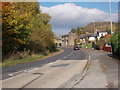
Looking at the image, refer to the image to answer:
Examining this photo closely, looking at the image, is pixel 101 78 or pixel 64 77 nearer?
pixel 101 78

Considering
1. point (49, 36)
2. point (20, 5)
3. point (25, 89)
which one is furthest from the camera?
point (49, 36)

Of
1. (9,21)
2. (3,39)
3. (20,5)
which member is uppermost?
(20,5)

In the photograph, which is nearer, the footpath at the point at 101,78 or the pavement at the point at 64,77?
the footpath at the point at 101,78

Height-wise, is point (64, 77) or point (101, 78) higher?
point (101, 78)

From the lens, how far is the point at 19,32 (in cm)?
3052

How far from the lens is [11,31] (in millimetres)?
29719

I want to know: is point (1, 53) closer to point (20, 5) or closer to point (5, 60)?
point (5, 60)

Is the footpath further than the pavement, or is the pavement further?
the pavement

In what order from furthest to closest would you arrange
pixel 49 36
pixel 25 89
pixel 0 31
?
1. pixel 49 36
2. pixel 0 31
3. pixel 25 89

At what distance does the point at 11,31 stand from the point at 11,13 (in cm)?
240

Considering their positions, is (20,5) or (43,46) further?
(43,46)

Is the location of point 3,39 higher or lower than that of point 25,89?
higher

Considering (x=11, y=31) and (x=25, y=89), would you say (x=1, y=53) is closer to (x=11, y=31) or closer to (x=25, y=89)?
(x=11, y=31)

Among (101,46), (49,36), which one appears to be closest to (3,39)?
(49,36)
